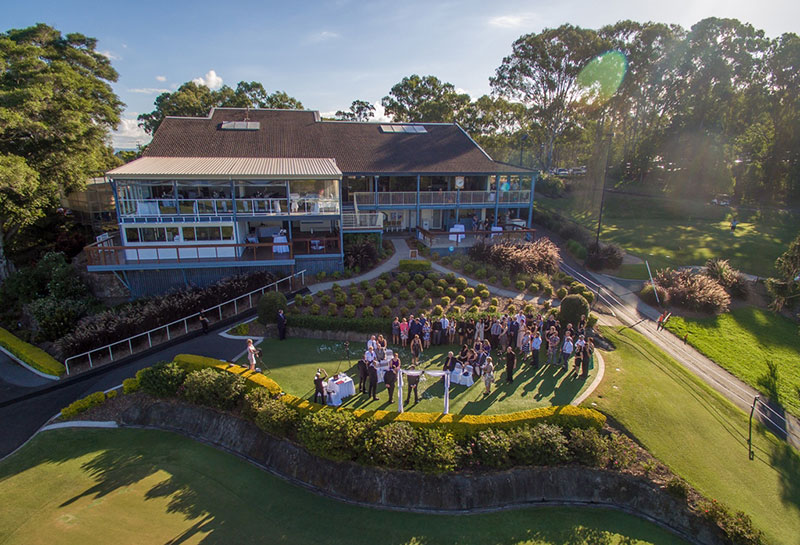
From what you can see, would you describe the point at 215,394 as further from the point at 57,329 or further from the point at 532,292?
the point at 532,292

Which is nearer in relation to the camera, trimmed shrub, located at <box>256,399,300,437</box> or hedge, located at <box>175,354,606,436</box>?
hedge, located at <box>175,354,606,436</box>

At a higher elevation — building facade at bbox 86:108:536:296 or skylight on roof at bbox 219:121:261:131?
skylight on roof at bbox 219:121:261:131

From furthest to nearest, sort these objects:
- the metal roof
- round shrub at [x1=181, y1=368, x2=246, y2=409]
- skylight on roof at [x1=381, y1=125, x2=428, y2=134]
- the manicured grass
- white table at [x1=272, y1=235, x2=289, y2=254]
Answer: skylight on roof at [x1=381, y1=125, x2=428, y2=134] → white table at [x1=272, y1=235, x2=289, y2=254] → the metal roof → round shrub at [x1=181, y1=368, x2=246, y2=409] → the manicured grass

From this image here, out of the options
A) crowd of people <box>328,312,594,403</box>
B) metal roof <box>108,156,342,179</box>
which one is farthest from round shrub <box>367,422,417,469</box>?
metal roof <box>108,156,342,179</box>

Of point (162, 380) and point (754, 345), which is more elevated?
point (162, 380)

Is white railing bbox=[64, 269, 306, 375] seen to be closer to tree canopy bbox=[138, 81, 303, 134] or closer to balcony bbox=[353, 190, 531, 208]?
balcony bbox=[353, 190, 531, 208]

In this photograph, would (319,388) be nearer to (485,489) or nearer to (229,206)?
(485,489)

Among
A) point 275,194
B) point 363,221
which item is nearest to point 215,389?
point 275,194
